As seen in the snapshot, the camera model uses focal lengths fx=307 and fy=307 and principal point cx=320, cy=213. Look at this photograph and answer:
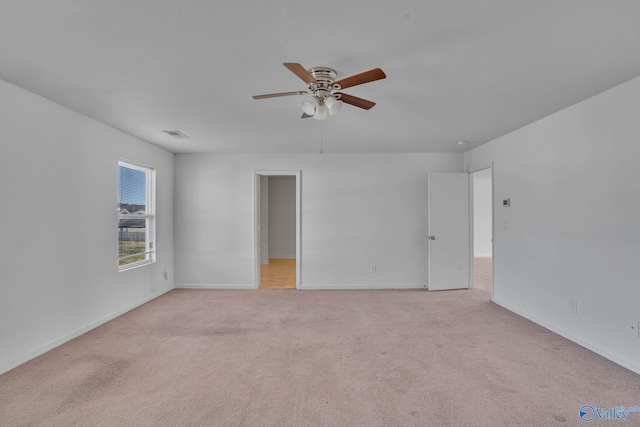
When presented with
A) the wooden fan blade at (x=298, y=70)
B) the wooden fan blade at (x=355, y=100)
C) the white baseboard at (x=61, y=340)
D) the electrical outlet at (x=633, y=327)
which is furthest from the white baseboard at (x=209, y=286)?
the electrical outlet at (x=633, y=327)

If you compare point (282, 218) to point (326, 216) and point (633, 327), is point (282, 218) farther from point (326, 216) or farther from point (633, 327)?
point (633, 327)

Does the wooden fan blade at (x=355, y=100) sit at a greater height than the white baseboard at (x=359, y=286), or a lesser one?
greater

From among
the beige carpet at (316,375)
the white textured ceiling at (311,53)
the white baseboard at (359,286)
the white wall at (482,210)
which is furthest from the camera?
the white wall at (482,210)

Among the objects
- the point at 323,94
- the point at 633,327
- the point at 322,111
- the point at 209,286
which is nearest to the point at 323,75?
the point at 323,94

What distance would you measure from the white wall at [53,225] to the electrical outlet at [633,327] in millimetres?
5046

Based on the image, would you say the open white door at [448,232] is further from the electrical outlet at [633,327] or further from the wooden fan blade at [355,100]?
the wooden fan blade at [355,100]

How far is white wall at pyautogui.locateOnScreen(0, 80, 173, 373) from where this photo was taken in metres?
2.53

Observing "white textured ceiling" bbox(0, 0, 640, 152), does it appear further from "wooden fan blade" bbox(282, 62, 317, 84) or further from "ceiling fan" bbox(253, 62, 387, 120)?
"wooden fan blade" bbox(282, 62, 317, 84)

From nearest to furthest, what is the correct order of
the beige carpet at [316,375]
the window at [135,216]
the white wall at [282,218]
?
the beige carpet at [316,375], the window at [135,216], the white wall at [282,218]

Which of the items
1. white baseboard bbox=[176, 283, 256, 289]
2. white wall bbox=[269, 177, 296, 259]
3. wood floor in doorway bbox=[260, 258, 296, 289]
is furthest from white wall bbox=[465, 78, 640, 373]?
white wall bbox=[269, 177, 296, 259]

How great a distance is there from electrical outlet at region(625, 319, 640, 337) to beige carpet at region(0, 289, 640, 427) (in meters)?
0.32

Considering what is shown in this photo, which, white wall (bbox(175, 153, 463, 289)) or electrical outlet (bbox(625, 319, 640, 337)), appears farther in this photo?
white wall (bbox(175, 153, 463, 289))

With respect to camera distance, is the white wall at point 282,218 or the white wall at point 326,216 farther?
the white wall at point 282,218

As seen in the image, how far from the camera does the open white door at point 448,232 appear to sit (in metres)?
5.08
